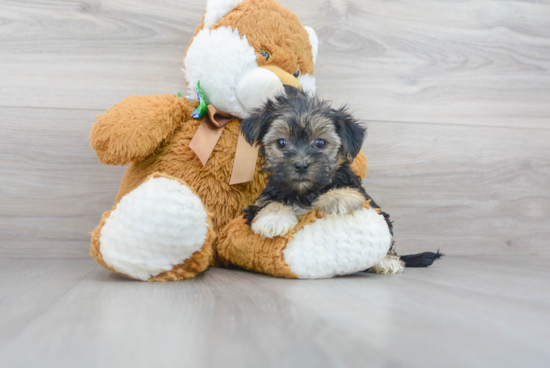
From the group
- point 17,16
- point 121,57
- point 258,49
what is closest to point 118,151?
point 258,49

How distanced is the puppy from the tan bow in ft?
0.37

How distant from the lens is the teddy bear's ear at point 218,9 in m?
1.36

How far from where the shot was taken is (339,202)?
3.72ft

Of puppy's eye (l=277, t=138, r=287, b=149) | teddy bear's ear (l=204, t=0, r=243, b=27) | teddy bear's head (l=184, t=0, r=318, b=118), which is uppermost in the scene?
teddy bear's ear (l=204, t=0, r=243, b=27)

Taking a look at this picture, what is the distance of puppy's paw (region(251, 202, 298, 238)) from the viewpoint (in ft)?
3.67

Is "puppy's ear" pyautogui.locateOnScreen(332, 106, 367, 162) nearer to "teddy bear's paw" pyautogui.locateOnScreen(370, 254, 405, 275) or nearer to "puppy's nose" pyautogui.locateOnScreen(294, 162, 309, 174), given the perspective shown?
"puppy's nose" pyautogui.locateOnScreen(294, 162, 309, 174)

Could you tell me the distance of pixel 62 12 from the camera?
1.68 m

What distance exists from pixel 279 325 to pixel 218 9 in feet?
3.62

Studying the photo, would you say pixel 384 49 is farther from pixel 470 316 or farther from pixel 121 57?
pixel 470 316

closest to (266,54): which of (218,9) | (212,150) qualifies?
(218,9)

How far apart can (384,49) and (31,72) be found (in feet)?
5.17

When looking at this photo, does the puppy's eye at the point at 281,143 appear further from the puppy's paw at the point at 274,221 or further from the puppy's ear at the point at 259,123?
the puppy's paw at the point at 274,221

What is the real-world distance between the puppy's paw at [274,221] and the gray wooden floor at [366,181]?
0.14 m

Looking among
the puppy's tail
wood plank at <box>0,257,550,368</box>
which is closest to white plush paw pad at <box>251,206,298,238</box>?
wood plank at <box>0,257,550,368</box>
